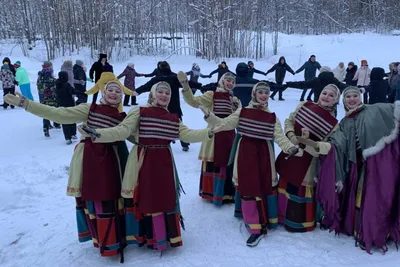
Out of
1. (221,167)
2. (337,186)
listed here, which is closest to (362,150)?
(337,186)

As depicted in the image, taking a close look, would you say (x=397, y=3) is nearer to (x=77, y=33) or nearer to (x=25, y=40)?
(x=77, y=33)

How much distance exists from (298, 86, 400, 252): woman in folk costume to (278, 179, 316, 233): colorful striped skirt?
180 mm

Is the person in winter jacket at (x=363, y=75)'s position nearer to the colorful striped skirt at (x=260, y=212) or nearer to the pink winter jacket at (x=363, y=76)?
the pink winter jacket at (x=363, y=76)

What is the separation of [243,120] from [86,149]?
1.59 meters

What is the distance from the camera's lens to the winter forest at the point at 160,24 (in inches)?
754

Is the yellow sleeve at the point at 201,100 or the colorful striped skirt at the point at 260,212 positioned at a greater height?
the yellow sleeve at the point at 201,100

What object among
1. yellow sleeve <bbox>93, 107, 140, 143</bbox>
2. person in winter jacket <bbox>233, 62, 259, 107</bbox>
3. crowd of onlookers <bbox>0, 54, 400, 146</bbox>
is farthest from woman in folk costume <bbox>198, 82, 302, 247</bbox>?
person in winter jacket <bbox>233, 62, 259, 107</bbox>

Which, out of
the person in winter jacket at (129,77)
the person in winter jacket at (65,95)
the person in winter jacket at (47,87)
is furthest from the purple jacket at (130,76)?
the person in winter jacket at (65,95)

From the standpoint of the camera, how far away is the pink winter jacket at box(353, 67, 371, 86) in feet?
35.7

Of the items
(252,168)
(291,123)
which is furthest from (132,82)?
(252,168)

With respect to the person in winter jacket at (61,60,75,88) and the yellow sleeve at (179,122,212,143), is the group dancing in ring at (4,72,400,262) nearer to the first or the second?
the yellow sleeve at (179,122,212,143)

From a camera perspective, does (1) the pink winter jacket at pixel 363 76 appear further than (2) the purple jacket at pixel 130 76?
No

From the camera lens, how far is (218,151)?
429 cm

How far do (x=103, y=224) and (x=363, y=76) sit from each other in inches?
402
